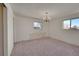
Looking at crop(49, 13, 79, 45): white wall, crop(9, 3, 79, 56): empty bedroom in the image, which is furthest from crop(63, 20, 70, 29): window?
crop(49, 13, 79, 45): white wall

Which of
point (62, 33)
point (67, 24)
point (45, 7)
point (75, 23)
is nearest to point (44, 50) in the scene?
point (45, 7)

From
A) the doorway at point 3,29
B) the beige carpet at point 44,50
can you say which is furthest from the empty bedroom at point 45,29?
the doorway at point 3,29

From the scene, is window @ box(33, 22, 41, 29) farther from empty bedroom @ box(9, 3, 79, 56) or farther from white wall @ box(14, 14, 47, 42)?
white wall @ box(14, 14, 47, 42)

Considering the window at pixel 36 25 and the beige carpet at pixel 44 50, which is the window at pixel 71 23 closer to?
the beige carpet at pixel 44 50

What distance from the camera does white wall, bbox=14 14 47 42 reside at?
5.26 meters

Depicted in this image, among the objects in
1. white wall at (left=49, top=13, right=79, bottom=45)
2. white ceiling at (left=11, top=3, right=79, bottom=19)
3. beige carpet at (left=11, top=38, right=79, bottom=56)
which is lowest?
beige carpet at (left=11, top=38, right=79, bottom=56)

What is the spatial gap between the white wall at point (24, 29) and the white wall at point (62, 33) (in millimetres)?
1355

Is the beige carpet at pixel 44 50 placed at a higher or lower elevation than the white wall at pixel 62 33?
lower

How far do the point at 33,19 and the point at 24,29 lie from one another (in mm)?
1266

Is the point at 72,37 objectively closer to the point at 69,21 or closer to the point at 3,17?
the point at 69,21

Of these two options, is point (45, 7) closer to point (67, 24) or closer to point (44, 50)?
point (44, 50)

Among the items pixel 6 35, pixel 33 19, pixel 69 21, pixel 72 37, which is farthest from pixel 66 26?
pixel 6 35

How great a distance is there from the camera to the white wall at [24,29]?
5.26 m

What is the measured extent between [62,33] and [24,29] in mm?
2857
